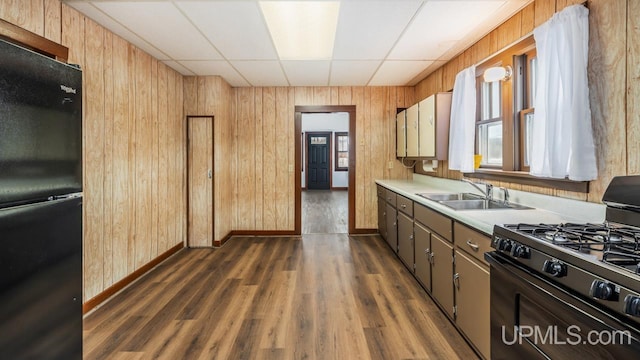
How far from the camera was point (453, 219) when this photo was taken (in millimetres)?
2129

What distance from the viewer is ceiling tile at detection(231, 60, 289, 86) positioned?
375cm

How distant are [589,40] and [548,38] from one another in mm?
→ 206

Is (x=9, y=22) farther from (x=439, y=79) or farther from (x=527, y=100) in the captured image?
(x=439, y=79)

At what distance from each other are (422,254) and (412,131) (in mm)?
2015

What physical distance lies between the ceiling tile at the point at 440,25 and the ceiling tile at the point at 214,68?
2.06 metres

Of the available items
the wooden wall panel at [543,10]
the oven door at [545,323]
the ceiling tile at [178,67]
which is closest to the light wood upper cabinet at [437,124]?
the wooden wall panel at [543,10]

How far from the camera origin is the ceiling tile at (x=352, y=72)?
3750 mm

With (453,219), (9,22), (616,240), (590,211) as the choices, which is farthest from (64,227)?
(590,211)

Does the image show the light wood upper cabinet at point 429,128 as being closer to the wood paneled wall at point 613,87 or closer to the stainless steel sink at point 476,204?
the stainless steel sink at point 476,204

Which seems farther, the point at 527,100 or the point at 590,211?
the point at 527,100

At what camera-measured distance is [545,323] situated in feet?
3.82

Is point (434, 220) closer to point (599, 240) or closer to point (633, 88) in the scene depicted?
point (599, 240)

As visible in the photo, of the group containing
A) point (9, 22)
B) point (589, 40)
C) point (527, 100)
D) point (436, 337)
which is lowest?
point (436, 337)

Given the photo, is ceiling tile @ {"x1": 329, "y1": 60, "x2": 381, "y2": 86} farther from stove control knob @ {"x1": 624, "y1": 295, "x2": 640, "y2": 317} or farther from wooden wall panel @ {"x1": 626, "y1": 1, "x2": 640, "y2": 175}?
stove control knob @ {"x1": 624, "y1": 295, "x2": 640, "y2": 317}
